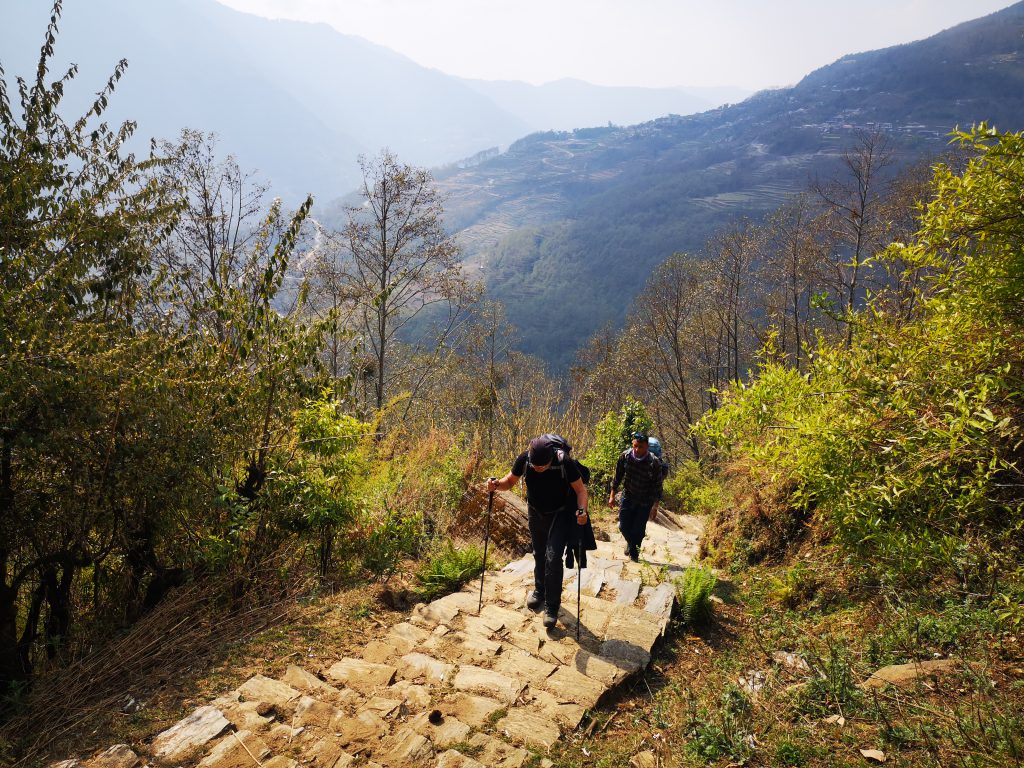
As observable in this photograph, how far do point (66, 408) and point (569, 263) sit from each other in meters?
137

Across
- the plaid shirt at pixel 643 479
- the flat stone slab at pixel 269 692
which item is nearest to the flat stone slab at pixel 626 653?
the flat stone slab at pixel 269 692

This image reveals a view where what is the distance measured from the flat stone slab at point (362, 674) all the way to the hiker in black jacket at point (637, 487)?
12.3 feet

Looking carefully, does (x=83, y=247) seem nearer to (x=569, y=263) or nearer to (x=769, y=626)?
(x=769, y=626)

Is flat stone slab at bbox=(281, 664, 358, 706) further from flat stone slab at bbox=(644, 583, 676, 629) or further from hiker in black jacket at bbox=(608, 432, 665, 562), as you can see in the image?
hiker in black jacket at bbox=(608, 432, 665, 562)

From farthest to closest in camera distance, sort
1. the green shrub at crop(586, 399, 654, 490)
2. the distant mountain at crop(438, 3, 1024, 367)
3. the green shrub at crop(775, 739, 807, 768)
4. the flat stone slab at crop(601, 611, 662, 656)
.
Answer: the distant mountain at crop(438, 3, 1024, 367), the green shrub at crop(586, 399, 654, 490), the flat stone slab at crop(601, 611, 662, 656), the green shrub at crop(775, 739, 807, 768)

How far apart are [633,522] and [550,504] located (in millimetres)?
2709

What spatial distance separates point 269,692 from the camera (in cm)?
381

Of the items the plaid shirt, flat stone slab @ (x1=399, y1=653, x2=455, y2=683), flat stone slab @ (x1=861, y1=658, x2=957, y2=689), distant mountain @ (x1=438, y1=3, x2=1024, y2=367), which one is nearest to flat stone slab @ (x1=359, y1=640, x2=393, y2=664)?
flat stone slab @ (x1=399, y1=653, x2=455, y2=683)

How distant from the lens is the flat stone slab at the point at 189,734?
10.6 ft

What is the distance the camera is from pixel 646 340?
27.6m

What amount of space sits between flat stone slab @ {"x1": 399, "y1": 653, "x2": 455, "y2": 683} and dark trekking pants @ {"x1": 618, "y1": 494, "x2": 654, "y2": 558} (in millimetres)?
3689

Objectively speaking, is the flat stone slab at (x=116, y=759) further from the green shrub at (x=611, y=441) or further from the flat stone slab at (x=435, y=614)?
the green shrub at (x=611, y=441)

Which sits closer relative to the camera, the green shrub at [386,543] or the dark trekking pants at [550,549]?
the dark trekking pants at [550,549]

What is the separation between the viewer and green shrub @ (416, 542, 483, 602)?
575 cm
